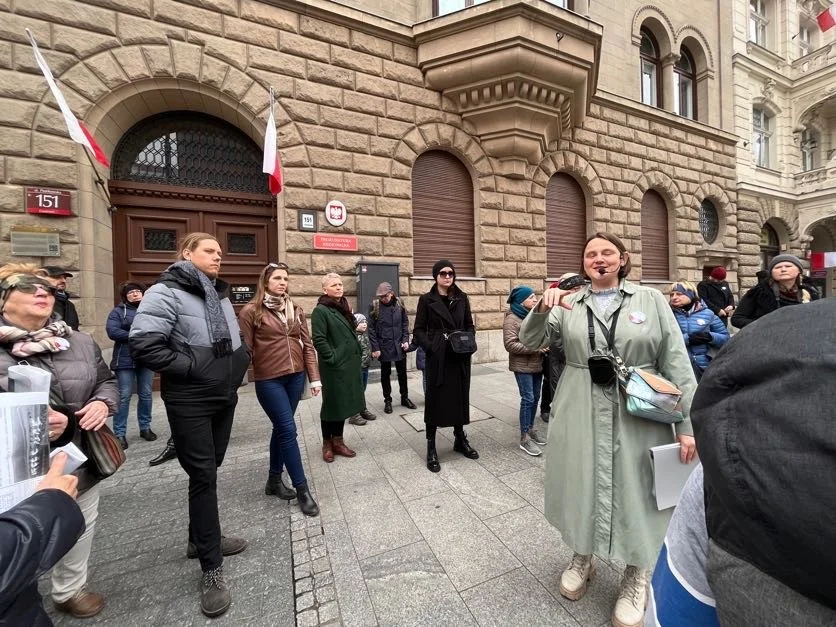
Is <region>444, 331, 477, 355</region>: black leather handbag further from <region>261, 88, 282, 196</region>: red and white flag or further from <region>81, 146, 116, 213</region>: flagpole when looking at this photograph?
<region>81, 146, 116, 213</region>: flagpole

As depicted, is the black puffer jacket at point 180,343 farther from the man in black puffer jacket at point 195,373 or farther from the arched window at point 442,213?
the arched window at point 442,213

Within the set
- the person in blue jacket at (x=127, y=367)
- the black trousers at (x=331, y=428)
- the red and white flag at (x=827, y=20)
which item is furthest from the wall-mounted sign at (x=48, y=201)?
the red and white flag at (x=827, y=20)

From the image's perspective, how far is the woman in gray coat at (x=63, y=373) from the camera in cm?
174

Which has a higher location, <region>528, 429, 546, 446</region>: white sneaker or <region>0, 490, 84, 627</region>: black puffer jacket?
<region>0, 490, 84, 627</region>: black puffer jacket

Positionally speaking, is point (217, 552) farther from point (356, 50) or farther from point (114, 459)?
point (356, 50)

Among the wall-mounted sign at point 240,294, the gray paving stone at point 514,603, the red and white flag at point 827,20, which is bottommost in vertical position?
the gray paving stone at point 514,603

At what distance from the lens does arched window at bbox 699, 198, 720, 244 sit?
40.6 ft

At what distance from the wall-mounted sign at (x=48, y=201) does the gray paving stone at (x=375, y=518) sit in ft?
18.5

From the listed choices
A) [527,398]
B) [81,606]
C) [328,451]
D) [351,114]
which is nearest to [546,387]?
[527,398]

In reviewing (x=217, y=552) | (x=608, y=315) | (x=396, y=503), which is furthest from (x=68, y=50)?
(x=608, y=315)

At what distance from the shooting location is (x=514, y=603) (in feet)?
6.52

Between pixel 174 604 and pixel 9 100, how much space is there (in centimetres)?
680

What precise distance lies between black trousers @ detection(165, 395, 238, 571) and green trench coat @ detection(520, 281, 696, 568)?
1927 millimetres

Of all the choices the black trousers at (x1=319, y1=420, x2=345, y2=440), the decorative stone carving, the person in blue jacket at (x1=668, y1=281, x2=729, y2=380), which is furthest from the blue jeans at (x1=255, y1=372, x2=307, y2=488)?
Result: the decorative stone carving
